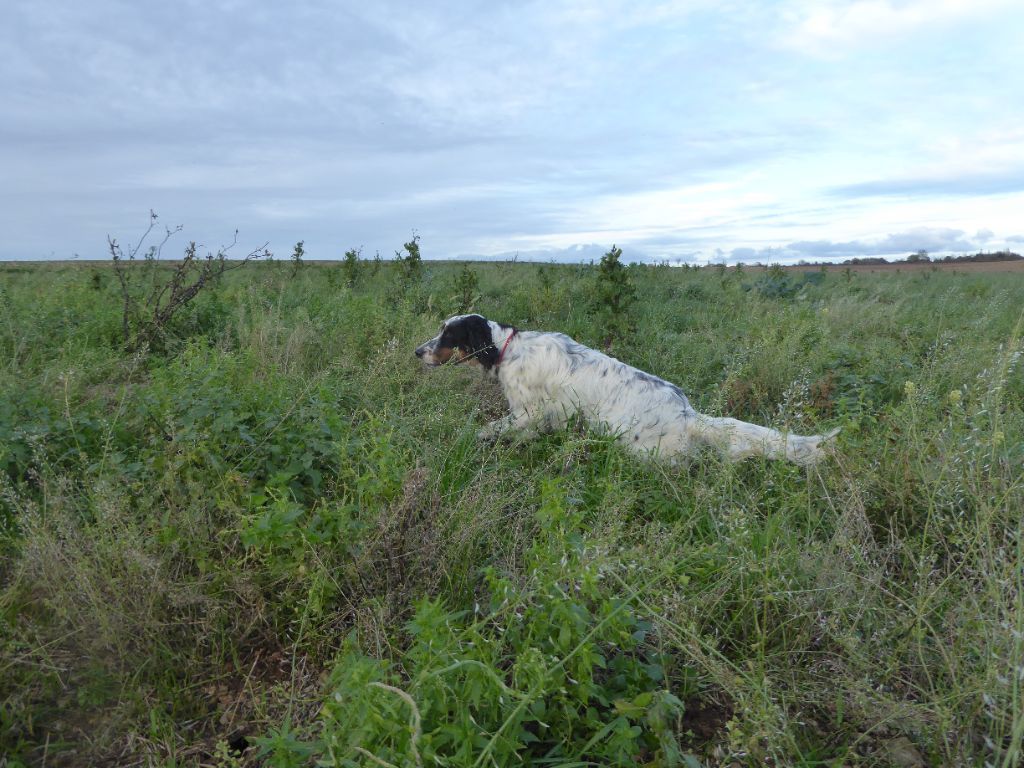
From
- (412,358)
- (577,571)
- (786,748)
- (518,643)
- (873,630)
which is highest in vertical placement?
(412,358)

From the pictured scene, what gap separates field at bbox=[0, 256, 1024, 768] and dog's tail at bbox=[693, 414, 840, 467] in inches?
5.2

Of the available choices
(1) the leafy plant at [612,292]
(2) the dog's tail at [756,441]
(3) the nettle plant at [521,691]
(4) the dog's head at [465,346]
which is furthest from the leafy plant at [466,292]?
(3) the nettle plant at [521,691]

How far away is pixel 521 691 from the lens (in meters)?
1.77

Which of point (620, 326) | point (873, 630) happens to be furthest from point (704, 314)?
point (873, 630)

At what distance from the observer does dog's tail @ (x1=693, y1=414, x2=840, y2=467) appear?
3408 mm

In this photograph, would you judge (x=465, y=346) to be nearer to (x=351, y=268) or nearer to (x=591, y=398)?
(x=591, y=398)

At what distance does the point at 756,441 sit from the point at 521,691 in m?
2.33

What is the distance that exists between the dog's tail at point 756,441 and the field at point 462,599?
0.13 meters

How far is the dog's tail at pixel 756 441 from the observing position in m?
3.41

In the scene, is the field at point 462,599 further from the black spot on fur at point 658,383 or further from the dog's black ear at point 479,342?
the dog's black ear at point 479,342

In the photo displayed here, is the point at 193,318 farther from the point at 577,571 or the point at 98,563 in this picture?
the point at 577,571

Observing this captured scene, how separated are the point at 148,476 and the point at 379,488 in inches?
46.1

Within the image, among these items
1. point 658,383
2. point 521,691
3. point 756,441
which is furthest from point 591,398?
point 521,691

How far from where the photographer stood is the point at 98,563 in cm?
229
